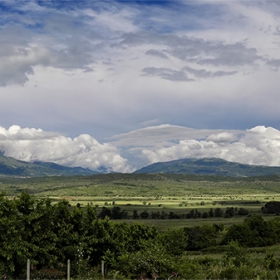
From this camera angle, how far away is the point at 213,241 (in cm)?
9456

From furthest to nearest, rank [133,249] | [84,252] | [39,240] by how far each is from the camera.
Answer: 1. [133,249]
2. [84,252]
3. [39,240]

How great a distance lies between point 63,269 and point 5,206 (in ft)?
24.8

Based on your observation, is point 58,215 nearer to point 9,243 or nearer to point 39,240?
point 39,240

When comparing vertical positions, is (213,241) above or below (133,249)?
below

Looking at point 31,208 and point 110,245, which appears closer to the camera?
point 31,208

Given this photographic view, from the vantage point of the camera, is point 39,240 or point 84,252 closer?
point 39,240

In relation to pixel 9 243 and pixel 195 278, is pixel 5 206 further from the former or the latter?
pixel 195 278

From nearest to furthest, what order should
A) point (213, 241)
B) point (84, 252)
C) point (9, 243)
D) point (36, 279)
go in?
point (36, 279)
point (9, 243)
point (84, 252)
point (213, 241)

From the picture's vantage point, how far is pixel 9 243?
3391 cm

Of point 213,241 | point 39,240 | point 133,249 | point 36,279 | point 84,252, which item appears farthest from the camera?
point 213,241

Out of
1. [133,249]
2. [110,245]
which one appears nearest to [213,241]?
[133,249]

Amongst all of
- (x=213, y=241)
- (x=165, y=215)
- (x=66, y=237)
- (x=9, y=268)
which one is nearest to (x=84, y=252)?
(x=66, y=237)

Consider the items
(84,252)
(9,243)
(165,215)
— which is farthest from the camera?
(165,215)

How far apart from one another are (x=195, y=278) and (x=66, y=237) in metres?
12.6
